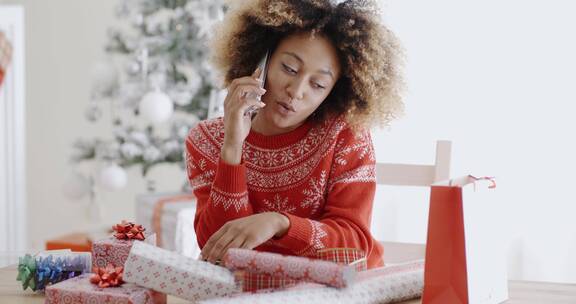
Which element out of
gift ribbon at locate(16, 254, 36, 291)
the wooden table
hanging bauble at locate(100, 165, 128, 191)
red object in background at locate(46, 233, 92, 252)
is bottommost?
red object in background at locate(46, 233, 92, 252)

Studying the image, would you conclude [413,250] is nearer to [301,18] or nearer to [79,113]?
[301,18]

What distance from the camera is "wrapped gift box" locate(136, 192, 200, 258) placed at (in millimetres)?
2779

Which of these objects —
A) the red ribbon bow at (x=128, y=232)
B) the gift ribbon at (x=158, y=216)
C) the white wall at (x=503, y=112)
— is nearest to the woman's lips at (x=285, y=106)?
the red ribbon bow at (x=128, y=232)

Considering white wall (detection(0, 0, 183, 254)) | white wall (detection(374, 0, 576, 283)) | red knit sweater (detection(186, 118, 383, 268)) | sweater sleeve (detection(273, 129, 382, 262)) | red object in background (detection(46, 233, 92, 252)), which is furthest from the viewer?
white wall (detection(0, 0, 183, 254))

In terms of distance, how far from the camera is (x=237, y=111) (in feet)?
4.41

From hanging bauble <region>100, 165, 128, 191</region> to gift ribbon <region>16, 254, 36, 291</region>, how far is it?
2.10 metres

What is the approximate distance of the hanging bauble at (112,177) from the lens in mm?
3189

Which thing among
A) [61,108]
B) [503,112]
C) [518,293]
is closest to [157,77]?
[61,108]

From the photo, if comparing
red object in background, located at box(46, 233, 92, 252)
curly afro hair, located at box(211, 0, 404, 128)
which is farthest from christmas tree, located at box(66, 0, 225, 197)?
curly afro hair, located at box(211, 0, 404, 128)

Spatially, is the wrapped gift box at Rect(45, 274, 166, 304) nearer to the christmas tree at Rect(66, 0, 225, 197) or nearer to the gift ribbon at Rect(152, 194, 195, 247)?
the gift ribbon at Rect(152, 194, 195, 247)

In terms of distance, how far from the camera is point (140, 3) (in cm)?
325

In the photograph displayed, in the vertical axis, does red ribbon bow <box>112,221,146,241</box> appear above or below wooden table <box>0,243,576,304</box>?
above

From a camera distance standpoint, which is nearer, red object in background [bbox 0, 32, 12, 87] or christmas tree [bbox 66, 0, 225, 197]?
red object in background [bbox 0, 32, 12, 87]

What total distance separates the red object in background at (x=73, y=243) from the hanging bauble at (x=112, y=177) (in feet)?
0.82
